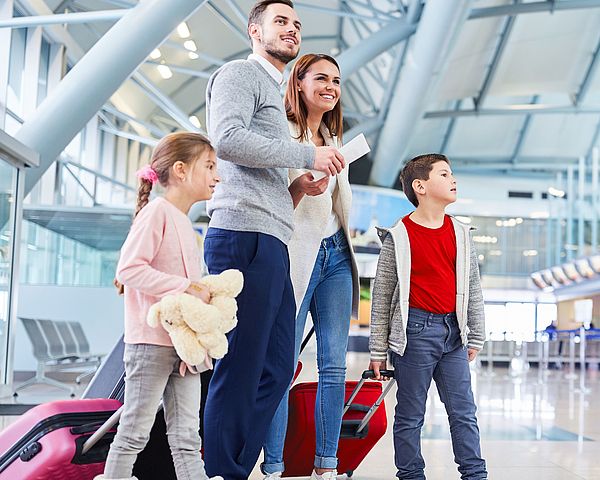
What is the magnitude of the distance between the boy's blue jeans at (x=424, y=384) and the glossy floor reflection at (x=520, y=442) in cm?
46

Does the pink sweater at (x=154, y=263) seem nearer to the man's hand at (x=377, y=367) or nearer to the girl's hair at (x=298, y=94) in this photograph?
the girl's hair at (x=298, y=94)

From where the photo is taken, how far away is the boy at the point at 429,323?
3352mm

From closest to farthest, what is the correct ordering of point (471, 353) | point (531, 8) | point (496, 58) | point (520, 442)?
point (471, 353) → point (520, 442) → point (531, 8) → point (496, 58)

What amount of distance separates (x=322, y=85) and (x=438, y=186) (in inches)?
28.1

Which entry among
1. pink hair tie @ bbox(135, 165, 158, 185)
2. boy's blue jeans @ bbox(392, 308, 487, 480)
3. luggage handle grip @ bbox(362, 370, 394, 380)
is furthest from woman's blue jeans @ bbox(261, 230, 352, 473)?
pink hair tie @ bbox(135, 165, 158, 185)

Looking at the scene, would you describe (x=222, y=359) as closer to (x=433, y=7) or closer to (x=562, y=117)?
(x=433, y=7)

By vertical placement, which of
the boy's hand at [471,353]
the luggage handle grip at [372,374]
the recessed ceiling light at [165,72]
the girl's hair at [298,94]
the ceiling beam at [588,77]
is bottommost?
the luggage handle grip at [372,374]

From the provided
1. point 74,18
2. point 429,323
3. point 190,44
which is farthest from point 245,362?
point 190,44

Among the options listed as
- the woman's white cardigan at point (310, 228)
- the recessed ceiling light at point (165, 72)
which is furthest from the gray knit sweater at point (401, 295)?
the recessed ceiling light at point (165, 72)

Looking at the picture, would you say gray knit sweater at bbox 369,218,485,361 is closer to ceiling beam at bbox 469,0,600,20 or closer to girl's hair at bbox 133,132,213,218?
girl's hair at bbox 133,132,213,218

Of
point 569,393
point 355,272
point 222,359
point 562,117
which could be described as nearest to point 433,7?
point 569,393

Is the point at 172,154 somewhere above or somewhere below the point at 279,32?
below

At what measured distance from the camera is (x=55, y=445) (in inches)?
100

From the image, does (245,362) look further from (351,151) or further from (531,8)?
(531,8)
